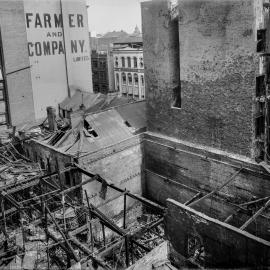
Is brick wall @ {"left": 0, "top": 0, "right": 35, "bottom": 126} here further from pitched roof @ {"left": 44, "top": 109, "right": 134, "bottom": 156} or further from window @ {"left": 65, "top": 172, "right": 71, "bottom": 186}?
window @ {"left": 65, "top": 172, "right": 71, "bottom": 186}

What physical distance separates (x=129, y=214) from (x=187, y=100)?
28.2 ft

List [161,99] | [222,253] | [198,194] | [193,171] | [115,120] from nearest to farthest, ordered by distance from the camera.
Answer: [222,253] < [198,194] < [193,171] < [161,99] < [115,120]

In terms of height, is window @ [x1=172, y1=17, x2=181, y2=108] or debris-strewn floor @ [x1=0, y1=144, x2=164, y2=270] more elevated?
window @ [x1=172, y1=17, x2=181, y2=108]

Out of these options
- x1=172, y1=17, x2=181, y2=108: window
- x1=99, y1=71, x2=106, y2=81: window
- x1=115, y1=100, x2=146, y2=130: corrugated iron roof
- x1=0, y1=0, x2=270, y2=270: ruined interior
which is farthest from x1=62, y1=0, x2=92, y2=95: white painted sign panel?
x1=172, y1=17, x2=181, y2=108: window

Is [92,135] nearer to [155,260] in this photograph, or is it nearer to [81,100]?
[155,260]

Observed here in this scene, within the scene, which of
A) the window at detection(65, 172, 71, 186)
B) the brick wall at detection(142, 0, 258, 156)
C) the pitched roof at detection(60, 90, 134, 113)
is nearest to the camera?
the brick wall at detection(142, 0, 258, 156)

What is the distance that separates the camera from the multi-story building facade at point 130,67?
47.9 m

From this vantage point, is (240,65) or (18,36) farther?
(18,36)

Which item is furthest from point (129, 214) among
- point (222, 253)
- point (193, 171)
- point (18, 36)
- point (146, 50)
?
point (18, 36)

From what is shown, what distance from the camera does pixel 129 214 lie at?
922 inches

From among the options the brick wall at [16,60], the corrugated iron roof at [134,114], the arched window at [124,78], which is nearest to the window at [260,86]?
the corrugated iron roof at [134,114]

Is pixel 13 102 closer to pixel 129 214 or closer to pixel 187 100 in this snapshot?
pixel 129 214

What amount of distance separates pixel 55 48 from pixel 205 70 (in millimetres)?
19422

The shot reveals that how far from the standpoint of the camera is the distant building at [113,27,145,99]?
47906 mm
